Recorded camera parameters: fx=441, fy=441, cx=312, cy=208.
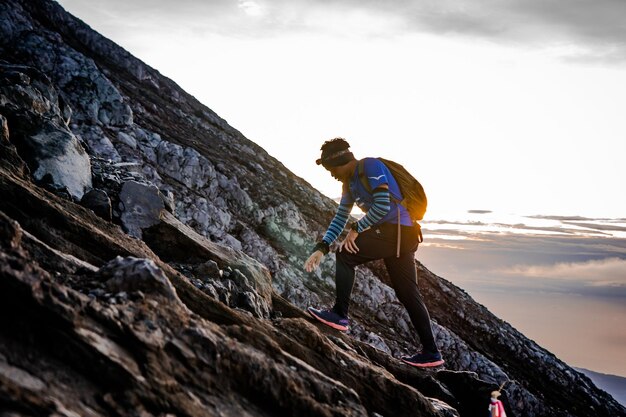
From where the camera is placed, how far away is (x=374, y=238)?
709 centimetres

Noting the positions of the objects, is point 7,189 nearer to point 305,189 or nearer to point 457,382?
point 457,382

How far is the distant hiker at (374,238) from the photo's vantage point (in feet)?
22.8

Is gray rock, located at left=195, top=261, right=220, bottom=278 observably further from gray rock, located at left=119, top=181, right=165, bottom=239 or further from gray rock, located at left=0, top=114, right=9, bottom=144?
gray rock, located at left=0, top=114, right=9, bottom=144

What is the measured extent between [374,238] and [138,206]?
5072mm

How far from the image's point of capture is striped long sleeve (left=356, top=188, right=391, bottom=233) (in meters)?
6.75

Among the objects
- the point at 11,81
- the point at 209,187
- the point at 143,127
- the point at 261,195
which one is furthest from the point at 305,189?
the point at 11,81

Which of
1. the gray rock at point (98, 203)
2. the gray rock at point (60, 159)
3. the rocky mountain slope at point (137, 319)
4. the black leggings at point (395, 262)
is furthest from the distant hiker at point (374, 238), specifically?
the gray rock at point (60, 159)


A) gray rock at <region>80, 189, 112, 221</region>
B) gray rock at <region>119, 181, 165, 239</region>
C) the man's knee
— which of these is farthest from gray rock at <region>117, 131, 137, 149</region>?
the man's knee

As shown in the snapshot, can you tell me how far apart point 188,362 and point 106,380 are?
718mm

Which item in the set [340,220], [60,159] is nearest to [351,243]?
[340,220]

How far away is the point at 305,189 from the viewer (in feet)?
127

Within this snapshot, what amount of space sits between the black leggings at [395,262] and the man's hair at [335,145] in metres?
1.42

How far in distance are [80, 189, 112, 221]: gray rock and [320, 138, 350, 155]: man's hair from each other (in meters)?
4.26

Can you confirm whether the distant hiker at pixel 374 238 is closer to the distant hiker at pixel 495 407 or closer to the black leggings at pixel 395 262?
the black leggings at pixel 395 262
